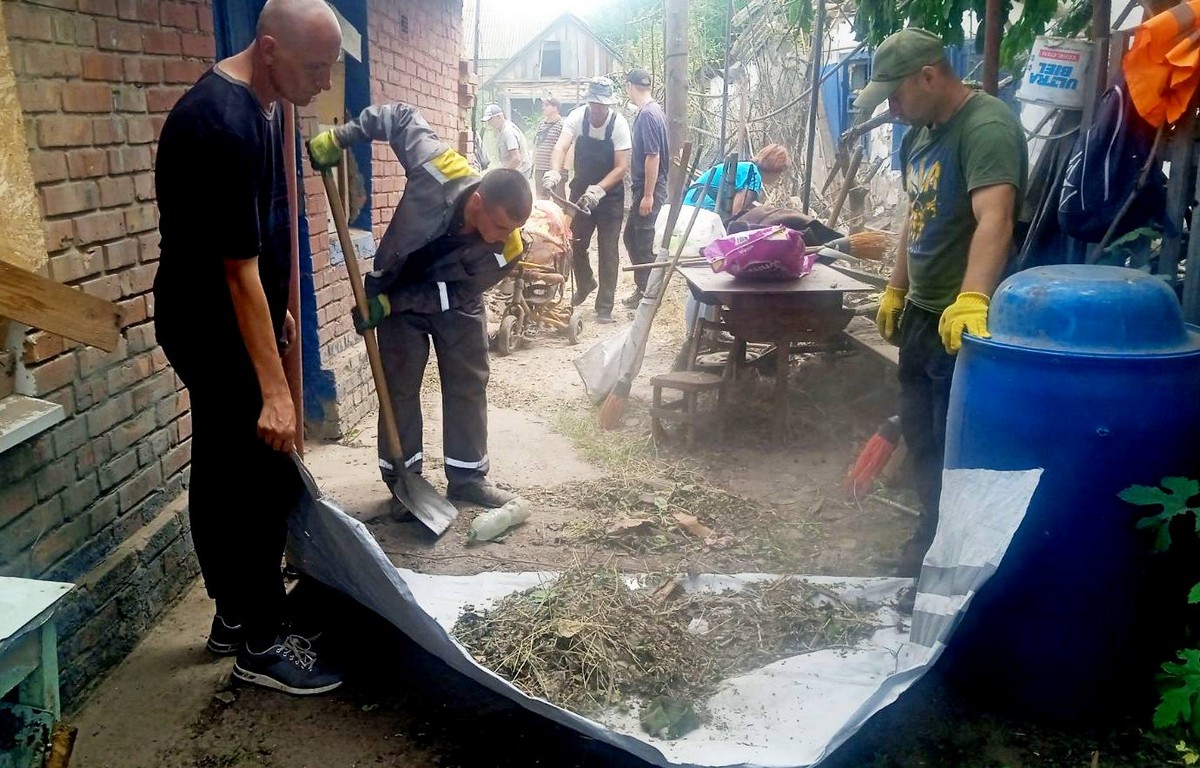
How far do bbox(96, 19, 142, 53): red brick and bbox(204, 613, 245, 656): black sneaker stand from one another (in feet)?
5.87

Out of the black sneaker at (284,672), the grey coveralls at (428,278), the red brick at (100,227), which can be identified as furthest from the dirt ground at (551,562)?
the red brick at (100,227)

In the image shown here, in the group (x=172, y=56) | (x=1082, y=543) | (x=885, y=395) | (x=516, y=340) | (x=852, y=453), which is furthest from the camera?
(x=516, y=340)

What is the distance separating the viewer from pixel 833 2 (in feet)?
26.2

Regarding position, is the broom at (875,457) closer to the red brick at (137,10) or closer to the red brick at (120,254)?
the red brick at (120,254)

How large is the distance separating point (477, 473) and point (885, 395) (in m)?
2.59

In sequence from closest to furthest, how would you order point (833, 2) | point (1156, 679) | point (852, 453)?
point (1156, 679) → point (852, 453) → point (833, 2)

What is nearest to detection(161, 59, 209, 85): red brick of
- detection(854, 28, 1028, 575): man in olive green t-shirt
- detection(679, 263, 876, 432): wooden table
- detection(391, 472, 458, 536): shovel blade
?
detection(391, 472, 458, 536): shovel blade

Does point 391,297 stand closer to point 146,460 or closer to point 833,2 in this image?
point 146,460

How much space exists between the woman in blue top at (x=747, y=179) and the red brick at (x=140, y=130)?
4.71 m

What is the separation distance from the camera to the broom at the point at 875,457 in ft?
13.5

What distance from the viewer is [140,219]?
279cm

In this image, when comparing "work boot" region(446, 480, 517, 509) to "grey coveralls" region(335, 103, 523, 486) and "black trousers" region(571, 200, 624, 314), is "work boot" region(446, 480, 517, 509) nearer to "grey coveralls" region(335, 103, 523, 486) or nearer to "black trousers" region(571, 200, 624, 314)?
"grey coveralls" region(335, 103, 523, 486)

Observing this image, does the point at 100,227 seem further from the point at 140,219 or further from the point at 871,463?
the point at 871,463

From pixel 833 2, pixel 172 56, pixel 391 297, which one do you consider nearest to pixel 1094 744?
pixel 391 297
